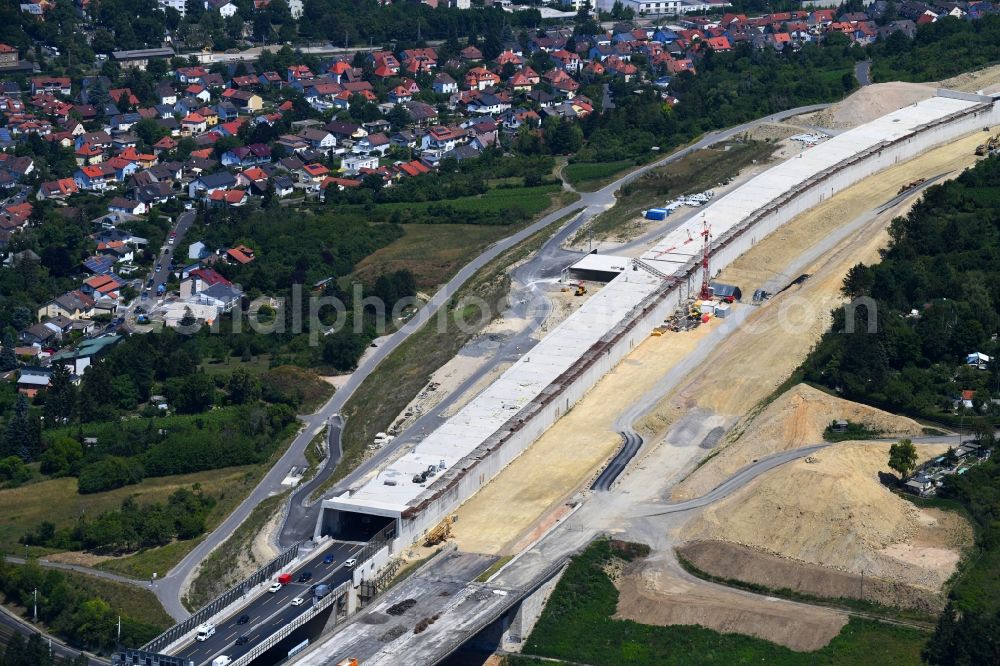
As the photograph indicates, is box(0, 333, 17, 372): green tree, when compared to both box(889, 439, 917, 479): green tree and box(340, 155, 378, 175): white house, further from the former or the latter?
box(889, 439, 917, 479): green tree

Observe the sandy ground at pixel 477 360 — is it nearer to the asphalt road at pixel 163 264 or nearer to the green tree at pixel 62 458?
the green tree at pixel 62 458

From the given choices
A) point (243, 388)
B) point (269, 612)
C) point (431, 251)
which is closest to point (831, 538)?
point (269, 612)

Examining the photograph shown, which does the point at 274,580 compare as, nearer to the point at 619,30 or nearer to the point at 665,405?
the point at 665,405

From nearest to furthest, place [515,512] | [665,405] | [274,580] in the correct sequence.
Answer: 1. [274,580]
2. [515,512]
3. [665,405]

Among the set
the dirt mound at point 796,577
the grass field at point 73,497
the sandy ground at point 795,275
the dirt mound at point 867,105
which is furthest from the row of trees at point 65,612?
the dirt mound at point 867,105

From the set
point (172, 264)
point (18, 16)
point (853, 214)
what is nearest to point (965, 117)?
point (853, 214)

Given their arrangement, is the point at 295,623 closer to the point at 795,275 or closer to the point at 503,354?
the point at 503,354
